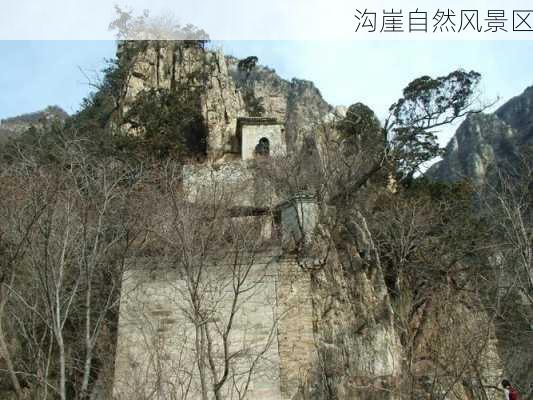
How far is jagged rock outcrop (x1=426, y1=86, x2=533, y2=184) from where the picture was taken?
1815 inches

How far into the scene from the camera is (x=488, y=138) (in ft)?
150

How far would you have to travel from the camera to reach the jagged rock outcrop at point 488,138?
46094mm

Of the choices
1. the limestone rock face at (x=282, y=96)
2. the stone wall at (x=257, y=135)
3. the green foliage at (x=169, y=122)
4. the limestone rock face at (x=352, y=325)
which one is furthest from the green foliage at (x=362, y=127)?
the limestone rock face at (x=352, y=325)

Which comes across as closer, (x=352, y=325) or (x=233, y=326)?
(x=233, y=326)

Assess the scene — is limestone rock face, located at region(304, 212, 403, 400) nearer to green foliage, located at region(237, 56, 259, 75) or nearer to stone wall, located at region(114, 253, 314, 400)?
stone wall, located at region(114, 253, 314, 400)

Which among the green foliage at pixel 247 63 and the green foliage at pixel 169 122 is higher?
the green foliage at pixel 247 63

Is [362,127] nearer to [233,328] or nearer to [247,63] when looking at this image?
[233,328]

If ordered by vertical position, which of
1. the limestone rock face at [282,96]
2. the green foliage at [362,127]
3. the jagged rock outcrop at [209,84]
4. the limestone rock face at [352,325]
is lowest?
the limestone rock face at [352,325]

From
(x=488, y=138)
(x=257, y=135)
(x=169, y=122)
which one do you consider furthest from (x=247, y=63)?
(x=488, y=138)

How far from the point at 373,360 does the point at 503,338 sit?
5.83m

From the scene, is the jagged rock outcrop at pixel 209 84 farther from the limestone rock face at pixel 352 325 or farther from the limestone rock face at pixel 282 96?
the limestone rock face at pixel 352 325

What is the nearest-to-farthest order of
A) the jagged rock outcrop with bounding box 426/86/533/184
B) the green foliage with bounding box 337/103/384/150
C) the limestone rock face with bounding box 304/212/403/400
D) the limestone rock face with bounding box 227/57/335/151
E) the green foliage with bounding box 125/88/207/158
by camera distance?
the limestone rock face with bounding box 304/212/403/400 → the green foliage with bounding box 337/103/384/150 → the green foliage with bounding box 125/88/207/158 → the limestone rock face with bounding box 227/57/335/151 → the jagged rock outcrop with bounding box 426/86/533/184


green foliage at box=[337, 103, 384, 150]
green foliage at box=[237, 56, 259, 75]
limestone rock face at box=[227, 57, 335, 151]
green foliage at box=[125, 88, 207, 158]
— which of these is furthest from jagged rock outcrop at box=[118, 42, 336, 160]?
green foliage at box=[237, 56, 259, 75]

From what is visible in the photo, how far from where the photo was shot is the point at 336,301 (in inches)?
465
